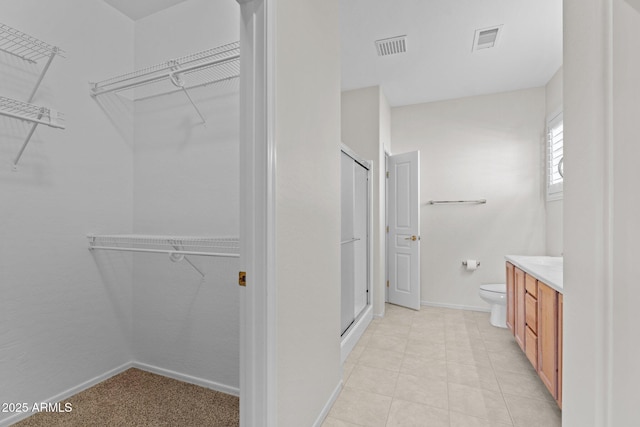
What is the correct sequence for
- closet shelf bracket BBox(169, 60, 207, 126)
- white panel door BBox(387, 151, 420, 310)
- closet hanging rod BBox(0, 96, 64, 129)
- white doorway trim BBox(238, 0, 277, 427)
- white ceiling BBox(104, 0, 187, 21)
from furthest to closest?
white panel door BBox(387, 151, 420, 310) < white ceiling BBox(104, 0, 187, 21) < closet shelf bracket BBox(169, 60, 207, 126) < closet hanging rod BBox(0, 96, 64, 129) < white doorway trim BBox(238, 0, 277, 427)

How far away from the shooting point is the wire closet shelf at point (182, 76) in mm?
1948

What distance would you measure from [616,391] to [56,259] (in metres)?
2.67

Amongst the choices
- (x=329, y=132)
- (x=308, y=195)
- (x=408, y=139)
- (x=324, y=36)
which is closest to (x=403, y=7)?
(x=324, y=36)

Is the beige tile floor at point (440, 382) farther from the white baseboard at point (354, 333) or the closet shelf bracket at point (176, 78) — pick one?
the closet shelf bracket at point (176, 78)

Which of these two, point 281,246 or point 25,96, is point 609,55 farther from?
point 25,96

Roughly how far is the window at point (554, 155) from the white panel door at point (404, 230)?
4.52ft

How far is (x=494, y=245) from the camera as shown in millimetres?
3826

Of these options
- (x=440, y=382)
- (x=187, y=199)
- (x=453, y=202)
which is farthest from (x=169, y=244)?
(x=453, y=202)

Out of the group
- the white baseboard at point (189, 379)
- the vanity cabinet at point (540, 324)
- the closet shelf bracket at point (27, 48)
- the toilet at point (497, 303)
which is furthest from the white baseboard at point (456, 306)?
the closet shelf bracket at point (27, 48)

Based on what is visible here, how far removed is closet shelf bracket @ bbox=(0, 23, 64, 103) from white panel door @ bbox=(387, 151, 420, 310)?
3316 millimetres

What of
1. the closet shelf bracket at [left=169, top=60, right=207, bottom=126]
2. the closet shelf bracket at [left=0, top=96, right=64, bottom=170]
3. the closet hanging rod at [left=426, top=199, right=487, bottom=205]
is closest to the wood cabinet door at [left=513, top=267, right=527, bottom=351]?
the closet hanging rod at [left=426, top=199, right=487, bottom=205]

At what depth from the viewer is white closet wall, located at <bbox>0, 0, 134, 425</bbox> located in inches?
69.5

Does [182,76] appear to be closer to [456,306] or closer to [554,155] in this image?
[554,155]

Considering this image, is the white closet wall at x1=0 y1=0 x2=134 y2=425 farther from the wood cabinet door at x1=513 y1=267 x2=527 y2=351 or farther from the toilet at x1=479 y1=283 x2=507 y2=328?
the toilet at x1=479 y1=283 x2=507 y2=328
